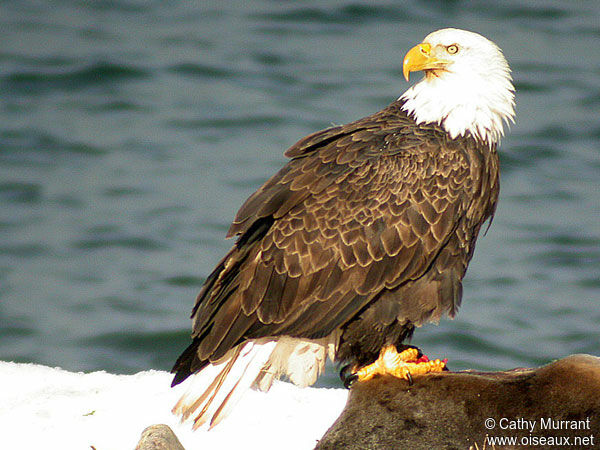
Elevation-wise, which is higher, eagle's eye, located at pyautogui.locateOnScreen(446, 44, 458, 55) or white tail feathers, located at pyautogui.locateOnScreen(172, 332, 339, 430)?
eagle's eye, located at pyautogui.locateOnScreen(446, 44, 458, 55)

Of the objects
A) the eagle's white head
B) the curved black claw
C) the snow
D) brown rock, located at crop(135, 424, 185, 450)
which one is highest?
the eagle's white head

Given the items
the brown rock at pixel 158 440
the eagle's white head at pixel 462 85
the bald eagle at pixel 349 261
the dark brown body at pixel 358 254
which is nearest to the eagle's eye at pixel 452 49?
the eagle's white head at pixel 462 85

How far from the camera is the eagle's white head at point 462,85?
5262mm

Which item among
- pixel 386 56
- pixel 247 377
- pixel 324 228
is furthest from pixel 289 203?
pixel 386 56

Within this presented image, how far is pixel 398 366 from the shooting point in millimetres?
5012

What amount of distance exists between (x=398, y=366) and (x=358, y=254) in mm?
596

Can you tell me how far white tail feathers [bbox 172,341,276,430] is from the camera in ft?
16.5

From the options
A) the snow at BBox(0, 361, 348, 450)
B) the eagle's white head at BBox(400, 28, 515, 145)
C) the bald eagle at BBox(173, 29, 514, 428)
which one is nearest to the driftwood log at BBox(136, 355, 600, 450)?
the bald eagle at BBox(173, 29, 514, 428)

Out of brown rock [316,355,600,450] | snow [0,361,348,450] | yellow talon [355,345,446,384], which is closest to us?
brown rock [316,355,600,450]

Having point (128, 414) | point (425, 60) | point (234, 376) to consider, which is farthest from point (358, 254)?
point (128, 414)

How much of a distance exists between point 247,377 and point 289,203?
2.99ft

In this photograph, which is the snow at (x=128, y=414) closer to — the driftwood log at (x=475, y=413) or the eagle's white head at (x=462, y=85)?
the driftwood log at (x=475, y=413)

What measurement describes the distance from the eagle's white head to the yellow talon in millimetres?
1169

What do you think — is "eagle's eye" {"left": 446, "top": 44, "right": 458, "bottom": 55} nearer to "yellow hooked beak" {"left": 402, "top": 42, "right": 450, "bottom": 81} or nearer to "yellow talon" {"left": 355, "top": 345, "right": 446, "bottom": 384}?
"yellow hooked beak" {"left": 402, "top": 42, "right": 450, "bottom": 81}
